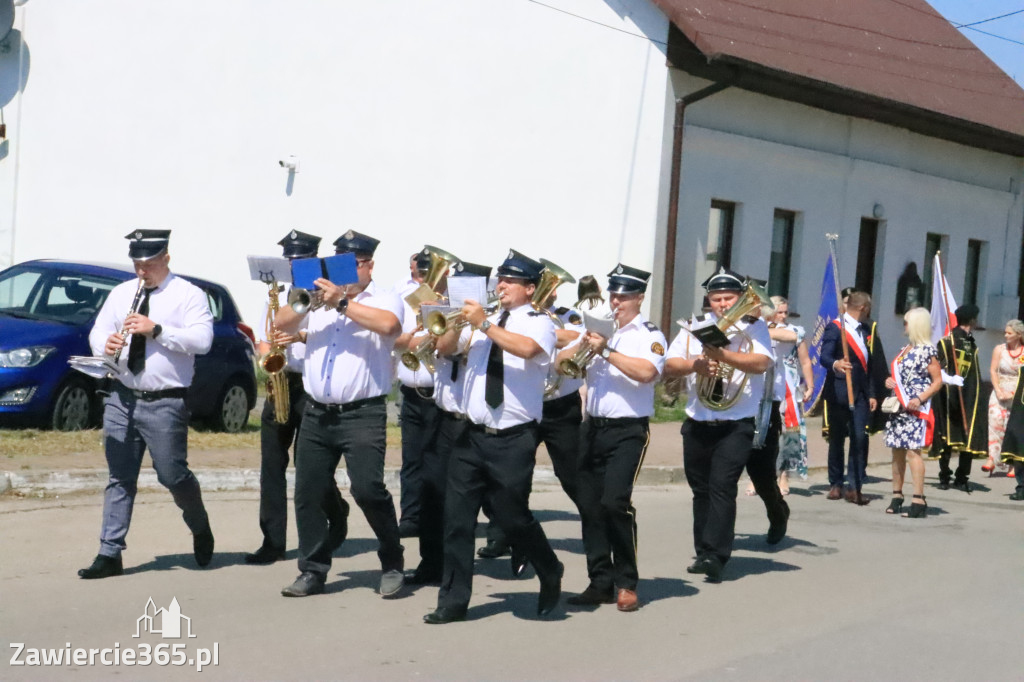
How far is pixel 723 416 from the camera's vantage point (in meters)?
8.45

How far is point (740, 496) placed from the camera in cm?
1310

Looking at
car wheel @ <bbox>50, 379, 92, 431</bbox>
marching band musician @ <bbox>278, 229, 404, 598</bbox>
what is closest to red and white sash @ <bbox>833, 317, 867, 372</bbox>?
marching band musician @ <bbox>278, 229, 404, 598</bbox>

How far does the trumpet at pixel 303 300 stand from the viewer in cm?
723

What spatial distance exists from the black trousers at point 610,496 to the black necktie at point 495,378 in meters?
0.87

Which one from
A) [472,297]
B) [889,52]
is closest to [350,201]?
[889,52]

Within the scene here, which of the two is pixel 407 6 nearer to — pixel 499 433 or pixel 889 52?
pixel 889 52

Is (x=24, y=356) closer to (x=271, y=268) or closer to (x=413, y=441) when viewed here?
(x=413, y=441)

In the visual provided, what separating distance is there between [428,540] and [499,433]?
1.34m

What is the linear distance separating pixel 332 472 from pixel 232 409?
6.80m

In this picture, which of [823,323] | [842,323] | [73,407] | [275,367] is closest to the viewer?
[275,367]

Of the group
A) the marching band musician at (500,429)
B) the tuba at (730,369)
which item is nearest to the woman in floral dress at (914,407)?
the tuba at (730,369)

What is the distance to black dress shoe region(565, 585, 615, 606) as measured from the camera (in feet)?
25.1

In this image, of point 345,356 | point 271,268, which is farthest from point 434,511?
point 271,268

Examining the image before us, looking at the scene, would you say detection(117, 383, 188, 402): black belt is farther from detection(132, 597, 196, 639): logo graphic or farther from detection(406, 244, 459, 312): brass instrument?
detection(406, 244, 459, 312): brass instrument
